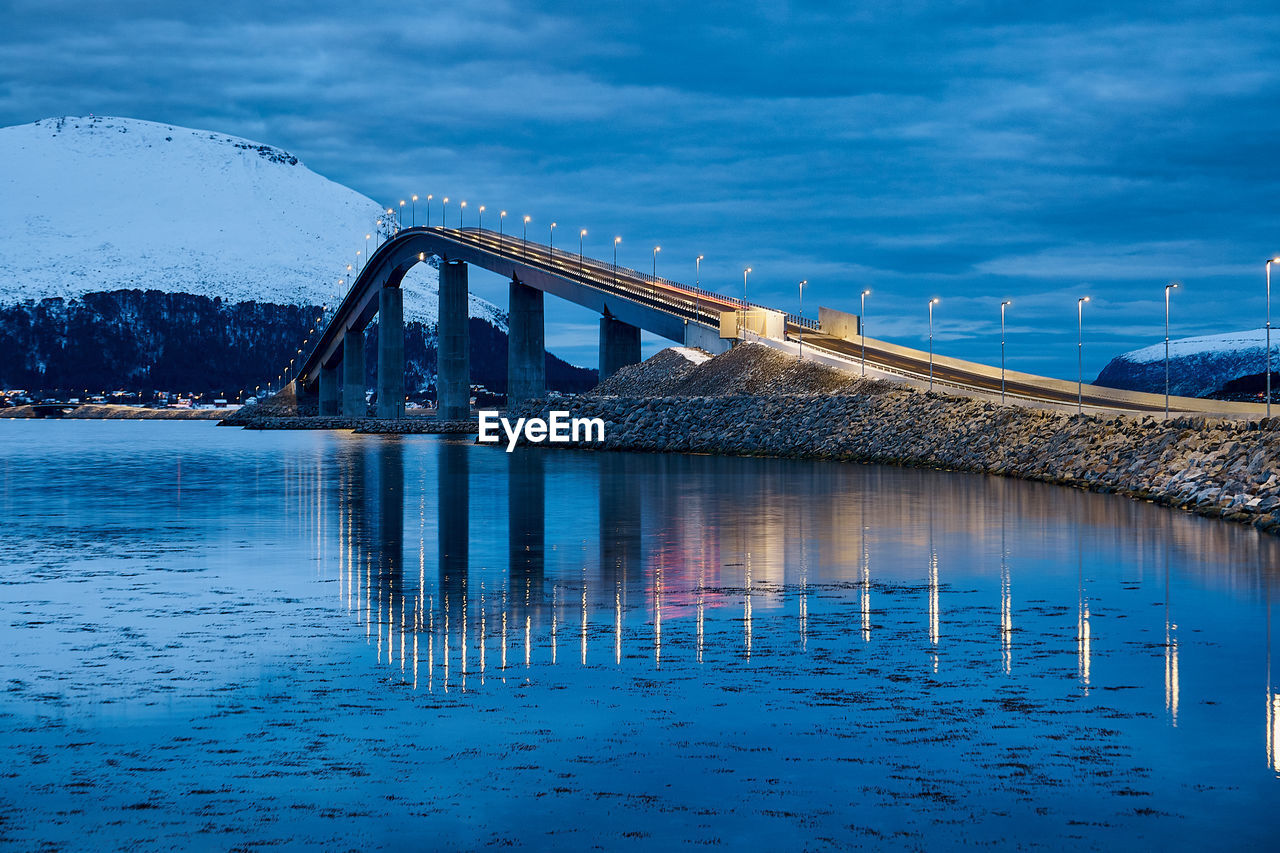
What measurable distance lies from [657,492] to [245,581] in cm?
2615

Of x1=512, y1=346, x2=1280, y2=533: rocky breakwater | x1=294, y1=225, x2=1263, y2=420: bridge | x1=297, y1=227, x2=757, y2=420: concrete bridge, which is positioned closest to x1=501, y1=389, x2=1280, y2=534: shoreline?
x1=512, y1=346, x2=1280, y2=533: rocky breakwater

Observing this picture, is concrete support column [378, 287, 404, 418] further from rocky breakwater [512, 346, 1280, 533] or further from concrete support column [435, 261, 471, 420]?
rocky breakwater [512, 346, 1280, 533]

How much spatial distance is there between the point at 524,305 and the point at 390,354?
41.8m

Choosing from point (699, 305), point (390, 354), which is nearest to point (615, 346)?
point (699, 305)

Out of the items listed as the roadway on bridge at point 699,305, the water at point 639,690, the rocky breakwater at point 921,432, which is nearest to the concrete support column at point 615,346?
the roadway on bridge at point 699,305

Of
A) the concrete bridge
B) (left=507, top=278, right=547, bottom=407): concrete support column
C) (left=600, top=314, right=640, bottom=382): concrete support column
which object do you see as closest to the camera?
the concrete bridge

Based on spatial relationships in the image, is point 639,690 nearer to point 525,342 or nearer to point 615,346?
point 615,346

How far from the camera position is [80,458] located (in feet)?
289

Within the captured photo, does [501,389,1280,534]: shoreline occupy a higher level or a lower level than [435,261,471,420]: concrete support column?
lower

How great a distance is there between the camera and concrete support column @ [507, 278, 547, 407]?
14362cm

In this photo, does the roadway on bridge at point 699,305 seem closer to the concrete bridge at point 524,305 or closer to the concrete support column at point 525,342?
the concrete bridge at point 524,305

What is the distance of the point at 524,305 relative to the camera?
144 metres

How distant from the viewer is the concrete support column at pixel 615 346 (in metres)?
135

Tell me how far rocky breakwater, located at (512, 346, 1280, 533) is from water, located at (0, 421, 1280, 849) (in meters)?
11.2
